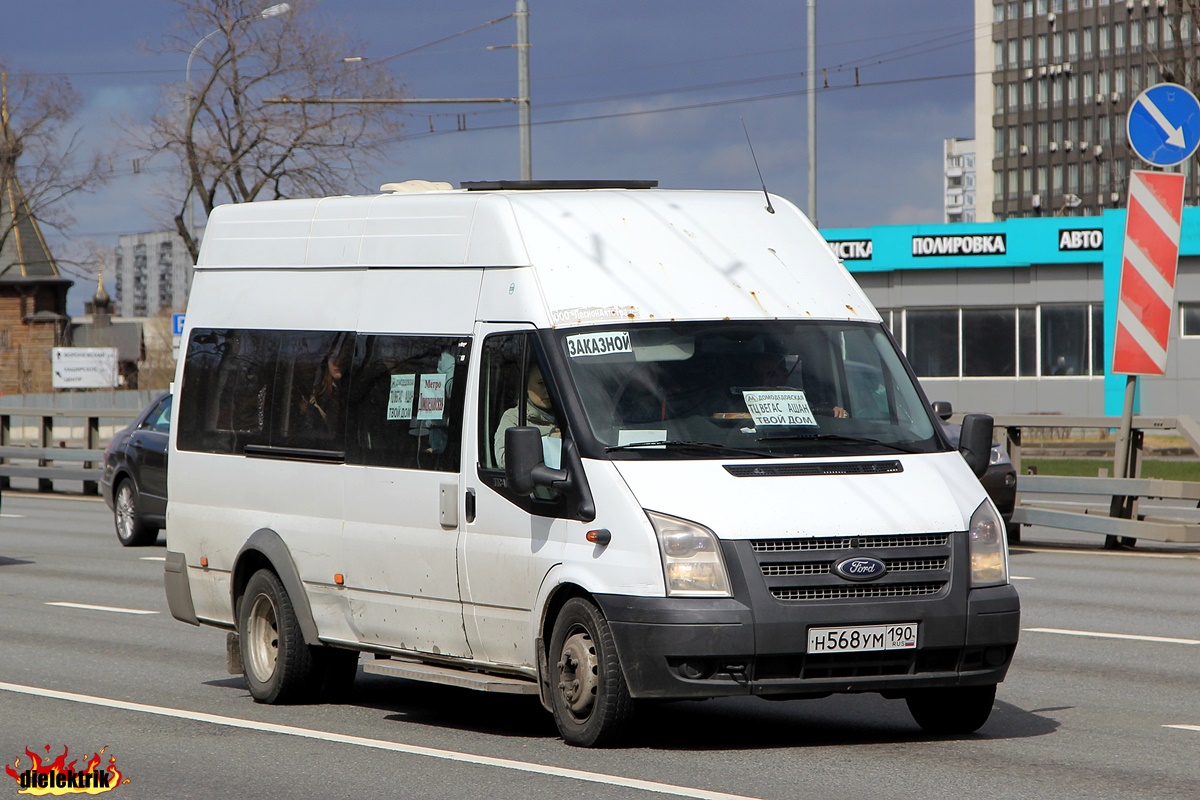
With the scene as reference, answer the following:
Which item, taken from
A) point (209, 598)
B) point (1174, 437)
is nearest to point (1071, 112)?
point (1174, 437)

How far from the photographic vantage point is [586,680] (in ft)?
25.3

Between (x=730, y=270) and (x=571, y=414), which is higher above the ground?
(x=730, y=270)

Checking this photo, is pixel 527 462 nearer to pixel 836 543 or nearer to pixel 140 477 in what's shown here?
pixel 836 543

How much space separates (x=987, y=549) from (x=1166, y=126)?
35.5 feet

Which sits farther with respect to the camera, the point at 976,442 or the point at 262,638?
the point at 262,638

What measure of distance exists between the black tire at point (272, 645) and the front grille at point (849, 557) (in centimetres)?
310

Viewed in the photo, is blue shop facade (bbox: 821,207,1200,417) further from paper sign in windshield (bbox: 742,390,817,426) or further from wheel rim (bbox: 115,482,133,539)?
paper sign in windshield (bbox: 742,390,817,426)

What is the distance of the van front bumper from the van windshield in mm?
706

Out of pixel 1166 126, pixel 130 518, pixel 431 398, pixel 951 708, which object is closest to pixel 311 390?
pixel 431 398

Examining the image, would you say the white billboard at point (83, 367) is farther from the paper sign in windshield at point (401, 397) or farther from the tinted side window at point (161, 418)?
the paper sign in windshield at point (401, 397)

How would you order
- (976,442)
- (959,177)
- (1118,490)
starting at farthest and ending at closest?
(959,177) < (1118,490) < (976,442)

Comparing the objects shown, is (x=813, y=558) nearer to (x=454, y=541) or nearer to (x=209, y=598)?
(x=454, y=541)

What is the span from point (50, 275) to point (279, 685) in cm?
11149

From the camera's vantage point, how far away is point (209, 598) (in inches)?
403
